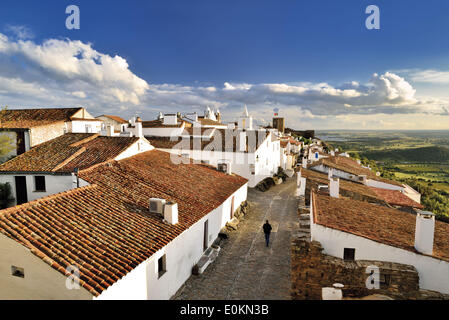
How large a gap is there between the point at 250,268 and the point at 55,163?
13.2 metres

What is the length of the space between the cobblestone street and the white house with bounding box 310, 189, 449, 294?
301 cm

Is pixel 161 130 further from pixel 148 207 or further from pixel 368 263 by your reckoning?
pixel 368 263

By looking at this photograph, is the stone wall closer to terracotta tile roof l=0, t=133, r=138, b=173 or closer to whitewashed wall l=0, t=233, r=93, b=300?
whitewashed wall l=0, t=233, r=93, b=300

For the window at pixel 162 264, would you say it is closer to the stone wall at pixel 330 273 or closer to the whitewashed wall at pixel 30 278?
the whitewashed wall at pixel 30 278

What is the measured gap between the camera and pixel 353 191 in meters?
Answer: 18.7

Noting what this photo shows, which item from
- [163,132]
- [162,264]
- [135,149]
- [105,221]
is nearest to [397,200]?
[162,264]

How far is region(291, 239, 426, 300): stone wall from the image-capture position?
9.29 meters

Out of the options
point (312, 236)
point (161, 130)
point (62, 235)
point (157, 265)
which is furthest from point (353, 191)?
point (161, 130)

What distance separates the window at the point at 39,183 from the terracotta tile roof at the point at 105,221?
421 centimetres

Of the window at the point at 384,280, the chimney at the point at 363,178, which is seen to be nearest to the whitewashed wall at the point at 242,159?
the chimney at the point at 363,178

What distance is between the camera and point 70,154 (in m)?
Result: 18.0

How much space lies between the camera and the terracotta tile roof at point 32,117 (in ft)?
76.3
